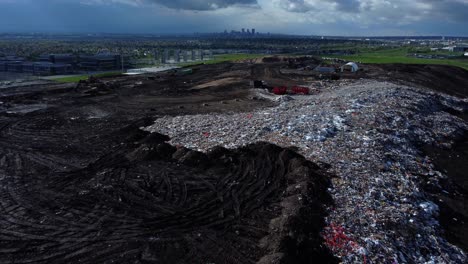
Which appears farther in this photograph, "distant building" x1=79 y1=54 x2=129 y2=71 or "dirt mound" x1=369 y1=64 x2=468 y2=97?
"distant building" x1=79 y1=54 x2=129 y2=71

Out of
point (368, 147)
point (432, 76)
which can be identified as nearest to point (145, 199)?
point (368, 147)

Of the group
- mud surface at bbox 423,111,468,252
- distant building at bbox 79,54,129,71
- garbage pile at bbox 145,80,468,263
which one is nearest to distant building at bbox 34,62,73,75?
distant building at bbox 79,54,129,71

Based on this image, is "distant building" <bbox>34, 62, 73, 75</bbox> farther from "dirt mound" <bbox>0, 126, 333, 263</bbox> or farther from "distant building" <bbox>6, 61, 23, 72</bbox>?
"dirt mound" <bbox>0, 126, 333, 263</bbox>

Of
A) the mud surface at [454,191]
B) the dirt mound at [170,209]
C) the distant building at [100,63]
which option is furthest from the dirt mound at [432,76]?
the distant building at [100,63]

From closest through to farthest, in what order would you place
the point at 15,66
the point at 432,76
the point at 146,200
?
the point at 146,200
the point at 432,76
the point at 15,66

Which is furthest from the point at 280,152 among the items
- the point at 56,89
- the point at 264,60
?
the point at 264,60

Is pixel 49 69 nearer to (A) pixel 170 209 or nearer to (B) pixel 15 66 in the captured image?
(B) pixel 15 66
